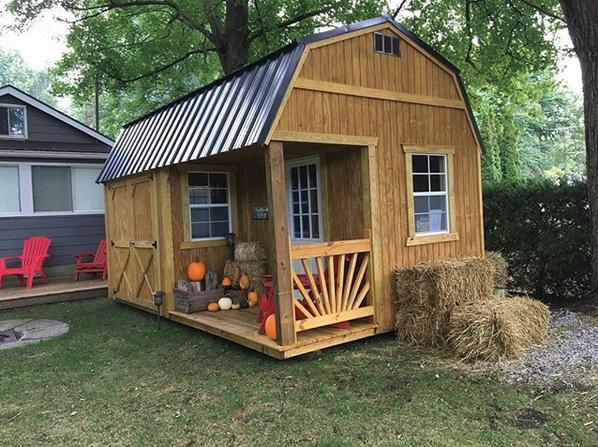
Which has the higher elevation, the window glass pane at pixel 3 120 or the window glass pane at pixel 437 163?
the window glass pane at pixel 3 120

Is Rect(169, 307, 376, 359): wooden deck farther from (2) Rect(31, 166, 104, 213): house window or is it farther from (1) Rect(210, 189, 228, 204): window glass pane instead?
(2) Rect(31, 166, 104, 213): house window

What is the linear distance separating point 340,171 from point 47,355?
382cm

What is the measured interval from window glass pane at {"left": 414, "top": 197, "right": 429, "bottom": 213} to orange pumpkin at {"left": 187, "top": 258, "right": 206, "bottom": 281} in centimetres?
297

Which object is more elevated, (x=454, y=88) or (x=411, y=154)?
(x=454, y=88)

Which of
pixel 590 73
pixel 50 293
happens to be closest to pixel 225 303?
pixel 50 293

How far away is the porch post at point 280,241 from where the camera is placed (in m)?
4.41

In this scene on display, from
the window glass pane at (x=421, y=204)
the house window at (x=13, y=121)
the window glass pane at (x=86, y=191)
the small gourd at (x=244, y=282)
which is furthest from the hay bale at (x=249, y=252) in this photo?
the house window at (x=13, y=121)

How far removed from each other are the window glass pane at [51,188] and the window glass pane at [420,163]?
7935 millimetres

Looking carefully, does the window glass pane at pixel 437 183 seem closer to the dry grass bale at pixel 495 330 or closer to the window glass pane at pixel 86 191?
the dry grass bale at pixel 495 330

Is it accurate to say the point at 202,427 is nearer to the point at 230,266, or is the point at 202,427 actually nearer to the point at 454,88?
the point at 230,266

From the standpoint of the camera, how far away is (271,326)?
4836 mm

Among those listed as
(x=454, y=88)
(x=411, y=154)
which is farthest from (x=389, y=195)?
(x=454, y=88)

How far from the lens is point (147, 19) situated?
13766 millimetres

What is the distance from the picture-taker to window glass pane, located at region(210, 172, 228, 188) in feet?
23.2
